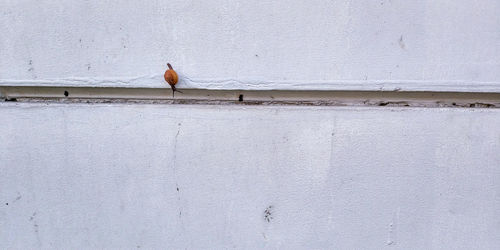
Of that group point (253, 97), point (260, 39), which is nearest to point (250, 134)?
point (253, 97)

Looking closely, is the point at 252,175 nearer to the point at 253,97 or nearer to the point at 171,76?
the point at 253,97

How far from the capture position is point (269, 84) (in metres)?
0.71

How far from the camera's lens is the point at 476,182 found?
73 centimetres

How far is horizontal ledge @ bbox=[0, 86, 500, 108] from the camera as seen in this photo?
72 cm

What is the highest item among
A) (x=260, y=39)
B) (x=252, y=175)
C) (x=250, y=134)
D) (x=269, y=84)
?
(x=260, y=39)

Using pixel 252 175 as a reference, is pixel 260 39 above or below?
above

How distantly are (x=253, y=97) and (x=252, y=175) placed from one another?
210 mm

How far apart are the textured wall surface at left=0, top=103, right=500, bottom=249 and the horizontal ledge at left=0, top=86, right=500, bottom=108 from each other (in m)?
0.03

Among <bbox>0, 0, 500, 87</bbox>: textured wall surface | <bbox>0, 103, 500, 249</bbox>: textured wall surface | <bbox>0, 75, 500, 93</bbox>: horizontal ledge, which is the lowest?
<bbox>0, 103, 500, 249</bbox>: textured wall surface

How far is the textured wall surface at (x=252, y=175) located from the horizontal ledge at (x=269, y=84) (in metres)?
0.06

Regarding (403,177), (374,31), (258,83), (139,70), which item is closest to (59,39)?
(139,70)

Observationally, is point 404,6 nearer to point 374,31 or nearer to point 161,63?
point 374,31

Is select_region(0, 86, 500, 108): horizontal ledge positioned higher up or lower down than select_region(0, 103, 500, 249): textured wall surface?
higher up

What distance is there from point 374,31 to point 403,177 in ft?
1.26
